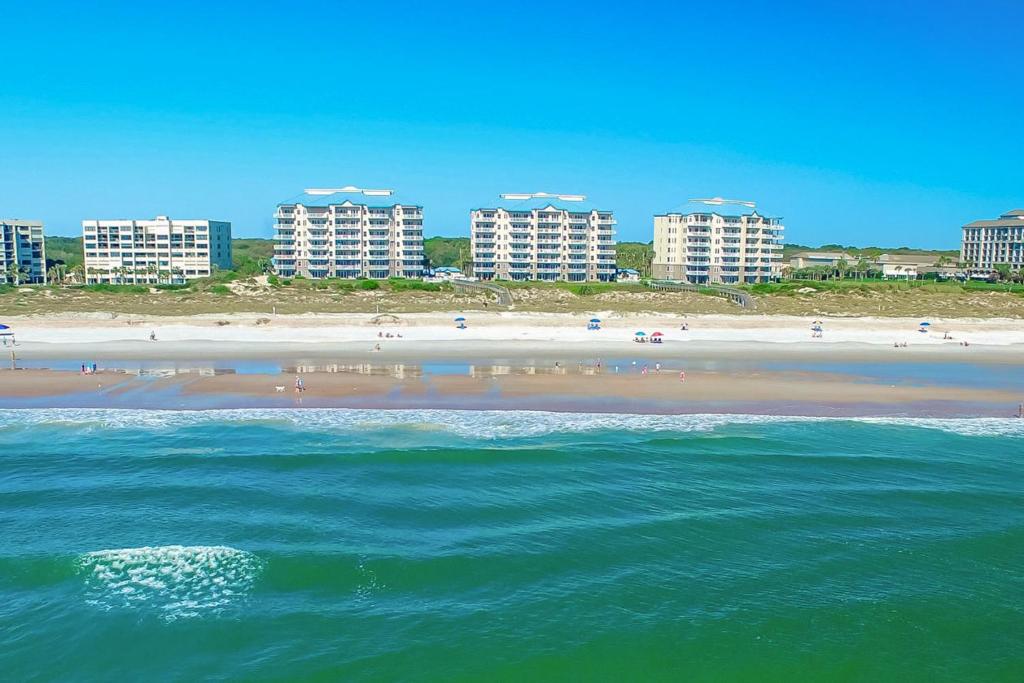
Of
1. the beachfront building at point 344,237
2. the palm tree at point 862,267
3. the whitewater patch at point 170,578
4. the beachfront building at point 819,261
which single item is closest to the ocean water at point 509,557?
the whitewater patch at point 170,578

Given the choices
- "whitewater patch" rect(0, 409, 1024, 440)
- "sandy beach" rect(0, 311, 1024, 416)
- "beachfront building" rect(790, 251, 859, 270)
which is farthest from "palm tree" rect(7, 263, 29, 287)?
"beachfront building" rect(790, 251, 859, 270)

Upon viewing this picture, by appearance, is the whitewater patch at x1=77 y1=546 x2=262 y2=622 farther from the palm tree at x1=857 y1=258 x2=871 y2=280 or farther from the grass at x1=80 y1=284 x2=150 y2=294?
the palm tree at x1=857 y1=258 x2=871 y2=280

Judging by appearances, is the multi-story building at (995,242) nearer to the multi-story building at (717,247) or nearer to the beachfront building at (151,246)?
the multi-story building at (717,247)

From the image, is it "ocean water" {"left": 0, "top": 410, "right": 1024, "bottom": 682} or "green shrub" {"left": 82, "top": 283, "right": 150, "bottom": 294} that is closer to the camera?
"ocean water" {"left": 0, "top": 410, "right": 1024, "bottom": 682}

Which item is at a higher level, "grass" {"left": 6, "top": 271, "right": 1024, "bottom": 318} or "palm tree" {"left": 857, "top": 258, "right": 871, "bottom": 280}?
"palm tree" {"left": 857, "top": 258, "right": 871, "bottom": 280}

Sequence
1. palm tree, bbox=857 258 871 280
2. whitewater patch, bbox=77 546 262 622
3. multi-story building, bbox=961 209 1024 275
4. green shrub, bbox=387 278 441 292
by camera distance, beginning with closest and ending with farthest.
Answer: whitewater patch, bbox=77 546 262 622 < green shrub, bbox=387 278 441 292 < palm tree, bbox=857 258 871 280 < multi-story building, bbox=961 209 1024 275

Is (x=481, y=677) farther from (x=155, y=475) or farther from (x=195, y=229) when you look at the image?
(x=195, y=229)
